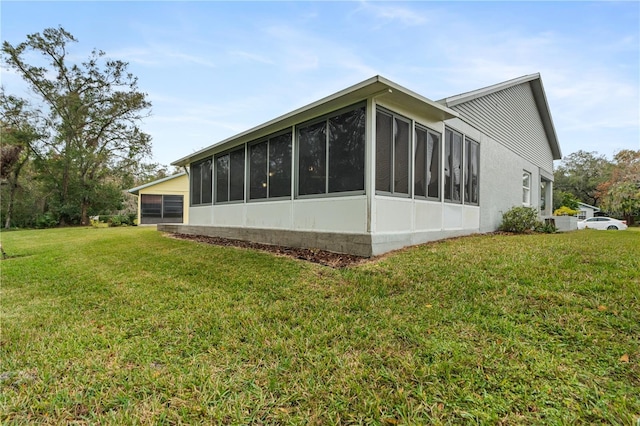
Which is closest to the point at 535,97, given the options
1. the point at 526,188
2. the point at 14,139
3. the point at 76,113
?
the point at 526,188

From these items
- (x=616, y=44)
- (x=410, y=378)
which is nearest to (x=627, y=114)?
(x=616, y=44)

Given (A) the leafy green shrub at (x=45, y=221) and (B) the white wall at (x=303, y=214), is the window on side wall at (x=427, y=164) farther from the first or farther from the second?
(A) the leafy green shrub at (x=45, y=221)

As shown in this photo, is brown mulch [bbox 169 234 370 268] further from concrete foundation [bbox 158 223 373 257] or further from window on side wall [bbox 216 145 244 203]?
window on side wall [bbox 216 145 244 203]

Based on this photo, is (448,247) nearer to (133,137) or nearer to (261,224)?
(261,224)

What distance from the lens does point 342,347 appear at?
95.3 inches

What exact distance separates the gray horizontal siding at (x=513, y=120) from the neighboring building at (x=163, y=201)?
58.5 feet

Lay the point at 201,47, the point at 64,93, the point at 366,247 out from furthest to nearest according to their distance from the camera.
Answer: the point at 64,93
the point at 201,47
the point at 366,247

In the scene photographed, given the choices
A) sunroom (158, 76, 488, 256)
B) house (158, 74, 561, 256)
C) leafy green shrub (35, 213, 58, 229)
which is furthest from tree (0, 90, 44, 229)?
sunroom (158, 76, 488, 256)

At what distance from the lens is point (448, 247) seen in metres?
5.78

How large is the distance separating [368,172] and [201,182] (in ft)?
26.2

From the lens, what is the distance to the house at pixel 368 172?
18.2ft

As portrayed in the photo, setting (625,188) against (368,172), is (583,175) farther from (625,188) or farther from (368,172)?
(368,172)

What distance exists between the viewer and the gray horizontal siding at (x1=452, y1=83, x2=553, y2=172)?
9.09m

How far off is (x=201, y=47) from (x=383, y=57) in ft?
20.8
